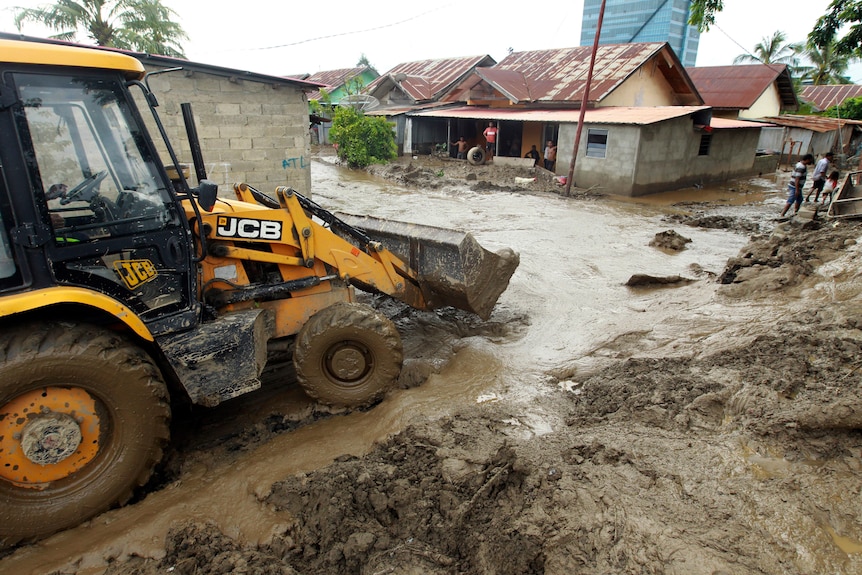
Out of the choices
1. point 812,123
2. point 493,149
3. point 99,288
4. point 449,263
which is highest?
point 812,123

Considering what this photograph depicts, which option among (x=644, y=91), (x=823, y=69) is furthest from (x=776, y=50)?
(x=644, y=91)

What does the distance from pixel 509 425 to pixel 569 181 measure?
1336cm

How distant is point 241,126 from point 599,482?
962 cm

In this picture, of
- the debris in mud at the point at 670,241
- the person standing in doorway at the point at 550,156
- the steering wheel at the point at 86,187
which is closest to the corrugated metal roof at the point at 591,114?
the person standing in doorway at the point at 550,156

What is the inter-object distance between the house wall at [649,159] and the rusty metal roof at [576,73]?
289 cm

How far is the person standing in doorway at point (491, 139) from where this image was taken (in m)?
21.2

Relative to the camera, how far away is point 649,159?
53.4ft

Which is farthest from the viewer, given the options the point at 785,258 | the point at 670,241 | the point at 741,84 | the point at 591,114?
the point at 741,84

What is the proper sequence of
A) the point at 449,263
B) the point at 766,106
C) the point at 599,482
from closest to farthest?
the point at 599,482 < the point at 449,263 < the point at 766,106

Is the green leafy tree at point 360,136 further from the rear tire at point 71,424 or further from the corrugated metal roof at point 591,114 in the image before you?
the rear tire at point 71,424

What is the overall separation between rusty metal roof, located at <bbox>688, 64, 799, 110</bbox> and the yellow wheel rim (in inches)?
1079

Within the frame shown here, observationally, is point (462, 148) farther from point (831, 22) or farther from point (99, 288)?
point (99, 288)

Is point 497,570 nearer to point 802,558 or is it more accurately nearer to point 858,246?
point 802,558

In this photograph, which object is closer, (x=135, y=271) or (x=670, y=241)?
(x=135, y=271)
